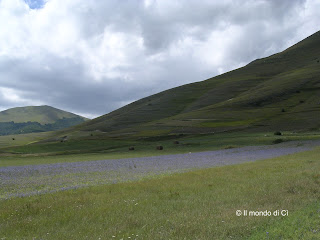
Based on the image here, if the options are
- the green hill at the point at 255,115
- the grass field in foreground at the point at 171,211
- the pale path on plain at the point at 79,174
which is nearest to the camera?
the grass field in foreground at the point at 171,211

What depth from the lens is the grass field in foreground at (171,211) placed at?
8.98 meters

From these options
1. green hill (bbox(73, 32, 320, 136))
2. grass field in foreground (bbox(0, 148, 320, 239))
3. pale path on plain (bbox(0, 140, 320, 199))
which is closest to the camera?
grass field in foreground (bbox(0, 148, 320, 239))

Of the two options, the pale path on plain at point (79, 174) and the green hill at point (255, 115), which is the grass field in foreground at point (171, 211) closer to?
the pale path on plain at point (79, 174)

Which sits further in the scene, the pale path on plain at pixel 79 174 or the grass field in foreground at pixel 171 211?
the pale path on plain at pixel 79 174

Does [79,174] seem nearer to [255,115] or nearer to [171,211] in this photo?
[171,211]

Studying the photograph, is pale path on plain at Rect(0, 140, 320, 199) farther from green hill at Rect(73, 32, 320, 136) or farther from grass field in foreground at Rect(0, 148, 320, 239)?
green hill at Rect(73, 32, 320, 136)

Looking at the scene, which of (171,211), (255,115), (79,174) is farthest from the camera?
(255,115)

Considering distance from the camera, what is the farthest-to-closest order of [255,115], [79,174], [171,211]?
[255,115] → [79,174] → [171,211]

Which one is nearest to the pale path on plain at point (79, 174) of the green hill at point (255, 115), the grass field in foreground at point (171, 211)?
the grass field in foreground at point (171, 211)

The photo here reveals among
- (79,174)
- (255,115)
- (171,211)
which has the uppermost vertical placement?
(255,115)

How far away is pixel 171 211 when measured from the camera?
38.0ft

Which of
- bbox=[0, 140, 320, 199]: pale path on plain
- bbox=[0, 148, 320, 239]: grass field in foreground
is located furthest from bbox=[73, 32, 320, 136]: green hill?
bbox=[0, 148, 320, 239]: grass field in foreground

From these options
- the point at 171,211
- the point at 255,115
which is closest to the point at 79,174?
the point at 171,211

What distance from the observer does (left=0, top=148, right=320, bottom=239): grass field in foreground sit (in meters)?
8.98
